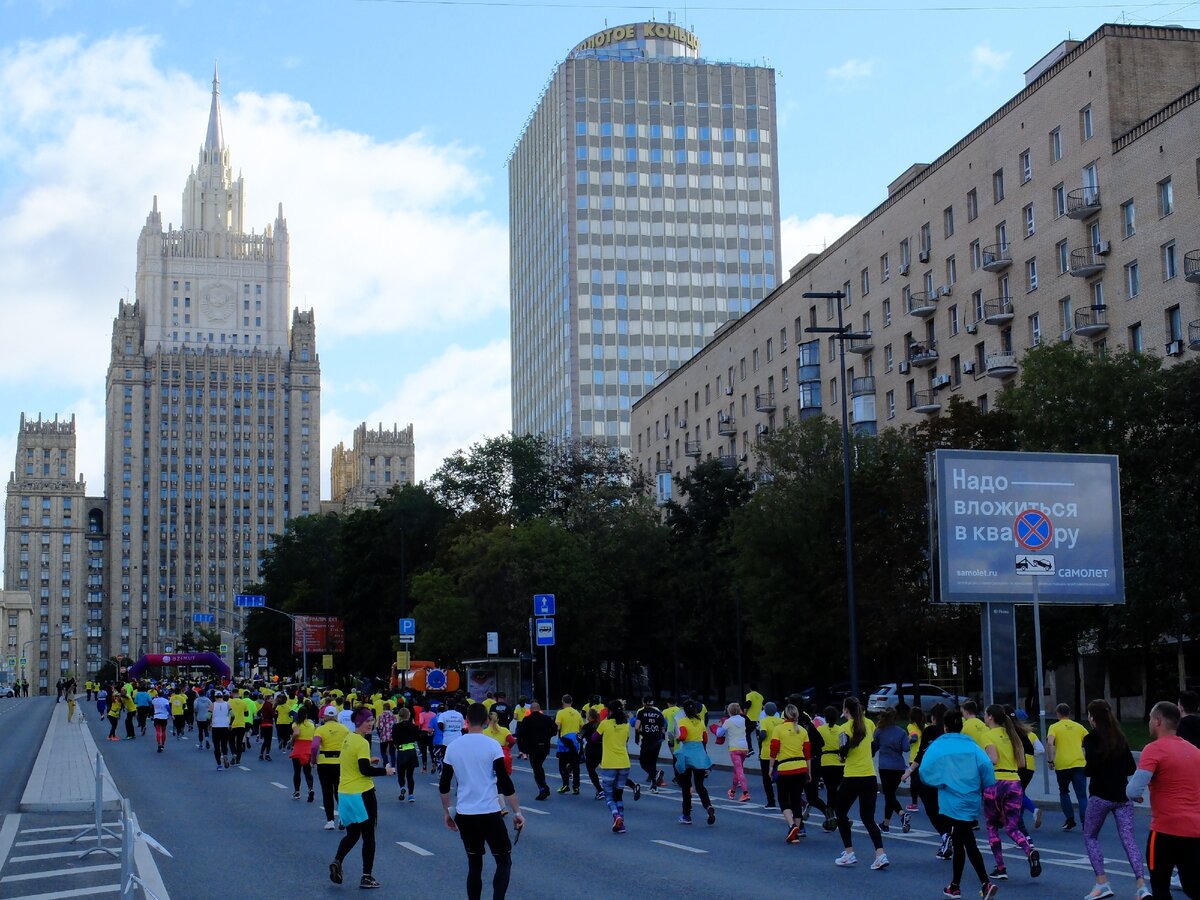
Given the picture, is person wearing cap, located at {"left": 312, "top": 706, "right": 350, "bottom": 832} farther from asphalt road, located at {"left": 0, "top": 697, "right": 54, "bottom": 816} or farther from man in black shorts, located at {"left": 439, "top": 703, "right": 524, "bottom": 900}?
man in black shorts, located at {"left": 439, "top": 703, "right": 524, "bottom": 900}

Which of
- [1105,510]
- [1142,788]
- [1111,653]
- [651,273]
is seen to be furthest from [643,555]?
[651,273]

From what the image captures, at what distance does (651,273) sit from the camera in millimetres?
135375

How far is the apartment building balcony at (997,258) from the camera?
56.0m

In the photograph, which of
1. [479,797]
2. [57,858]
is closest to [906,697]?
[57,858]

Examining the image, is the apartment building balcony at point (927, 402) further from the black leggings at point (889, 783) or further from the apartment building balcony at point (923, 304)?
the black leggings at point (889, 783)

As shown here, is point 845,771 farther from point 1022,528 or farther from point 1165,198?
point 1165,198

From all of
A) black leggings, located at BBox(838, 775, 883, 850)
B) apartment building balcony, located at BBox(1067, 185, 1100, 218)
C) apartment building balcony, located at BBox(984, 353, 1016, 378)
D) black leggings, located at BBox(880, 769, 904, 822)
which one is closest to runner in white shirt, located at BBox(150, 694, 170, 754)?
black leggings, located at BBox(880, 769, 904, 822)

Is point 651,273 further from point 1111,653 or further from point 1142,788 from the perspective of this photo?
point 1142,788

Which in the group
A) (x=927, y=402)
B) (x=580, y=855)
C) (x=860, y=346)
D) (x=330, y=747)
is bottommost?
(x=580, y=855)

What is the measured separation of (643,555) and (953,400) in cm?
2358

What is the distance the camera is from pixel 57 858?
53.2 feet

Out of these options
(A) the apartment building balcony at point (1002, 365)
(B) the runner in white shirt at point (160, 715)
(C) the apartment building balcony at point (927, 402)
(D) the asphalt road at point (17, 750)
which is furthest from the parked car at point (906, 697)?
(D) the asphalt road at point (17, 750)

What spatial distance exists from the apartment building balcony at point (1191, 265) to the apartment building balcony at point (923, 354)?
52.4 ft

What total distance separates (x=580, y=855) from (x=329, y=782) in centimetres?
426
